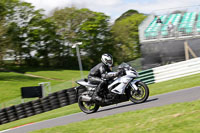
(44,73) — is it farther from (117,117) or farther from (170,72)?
(117,117)

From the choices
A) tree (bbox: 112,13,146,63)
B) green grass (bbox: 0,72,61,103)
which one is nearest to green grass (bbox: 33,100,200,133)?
green grass (bbox: 0,72,61,103)

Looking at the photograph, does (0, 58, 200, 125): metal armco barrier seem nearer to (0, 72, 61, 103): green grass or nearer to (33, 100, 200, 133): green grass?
(33, 100, 200, 133): green grass

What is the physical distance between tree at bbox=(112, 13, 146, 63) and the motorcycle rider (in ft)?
154

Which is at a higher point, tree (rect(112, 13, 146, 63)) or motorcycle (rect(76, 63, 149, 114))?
motorcycle (rect(76, 63, 149, 114))

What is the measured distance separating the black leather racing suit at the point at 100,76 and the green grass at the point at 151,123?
1.59 m

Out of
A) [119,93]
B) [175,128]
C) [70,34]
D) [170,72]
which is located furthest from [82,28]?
[175,128]

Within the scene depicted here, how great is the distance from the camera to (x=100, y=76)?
9.16 m

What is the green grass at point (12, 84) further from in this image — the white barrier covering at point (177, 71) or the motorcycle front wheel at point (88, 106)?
the motorcycle front wheel at point (88, 106)

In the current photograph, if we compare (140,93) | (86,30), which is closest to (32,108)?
(140,93)

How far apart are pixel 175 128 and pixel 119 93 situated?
3.56 meters

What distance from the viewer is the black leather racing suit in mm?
8850

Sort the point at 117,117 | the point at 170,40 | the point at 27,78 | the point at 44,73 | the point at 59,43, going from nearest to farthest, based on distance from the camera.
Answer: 1. the point at 117,117
2. the point at 170,40
3. the point at 27,78
4. the point at 44,73
5. the point at 59,43

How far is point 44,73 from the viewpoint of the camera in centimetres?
4678

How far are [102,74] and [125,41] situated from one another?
50.1 metres
